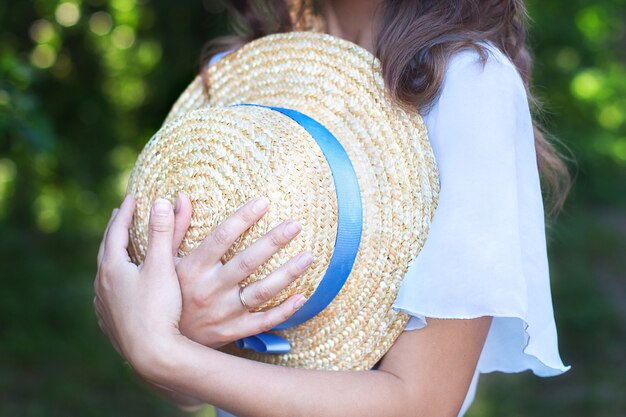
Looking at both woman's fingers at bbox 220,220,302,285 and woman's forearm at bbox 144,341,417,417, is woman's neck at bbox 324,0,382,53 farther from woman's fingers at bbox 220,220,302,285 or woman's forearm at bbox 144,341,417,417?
woman's forearm at bbox 144,341,417,417

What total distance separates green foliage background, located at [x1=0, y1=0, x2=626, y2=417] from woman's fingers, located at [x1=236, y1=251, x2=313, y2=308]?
2959 millimetres

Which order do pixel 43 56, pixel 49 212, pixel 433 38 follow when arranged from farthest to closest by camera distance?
pixel 49 212 < pixel 43 56 < pixel 433 38

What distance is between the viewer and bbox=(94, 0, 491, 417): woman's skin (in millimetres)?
1374

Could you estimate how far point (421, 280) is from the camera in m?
1.39

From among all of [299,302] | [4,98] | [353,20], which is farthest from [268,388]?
[4,98]

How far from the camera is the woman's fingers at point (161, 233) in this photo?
1435 millimetres

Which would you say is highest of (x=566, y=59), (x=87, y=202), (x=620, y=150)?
(x=566, y=59)

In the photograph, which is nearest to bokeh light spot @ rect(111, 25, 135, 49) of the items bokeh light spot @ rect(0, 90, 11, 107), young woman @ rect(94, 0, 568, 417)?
bokeh light spot @ rect(0, 90, 11, 107)

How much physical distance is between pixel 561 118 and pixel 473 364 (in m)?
3.83

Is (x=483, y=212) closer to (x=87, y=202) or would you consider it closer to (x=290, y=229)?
(x=290, y=229)

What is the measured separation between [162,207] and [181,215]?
36mm

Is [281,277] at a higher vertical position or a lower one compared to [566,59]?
higher

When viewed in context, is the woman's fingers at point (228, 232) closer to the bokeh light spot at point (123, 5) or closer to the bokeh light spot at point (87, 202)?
the bokeh light spot at point (123, 5)

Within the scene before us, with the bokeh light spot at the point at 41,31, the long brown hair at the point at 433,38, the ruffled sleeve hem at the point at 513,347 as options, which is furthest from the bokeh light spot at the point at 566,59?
the ruffled sleeve hem at the point at 513,347
